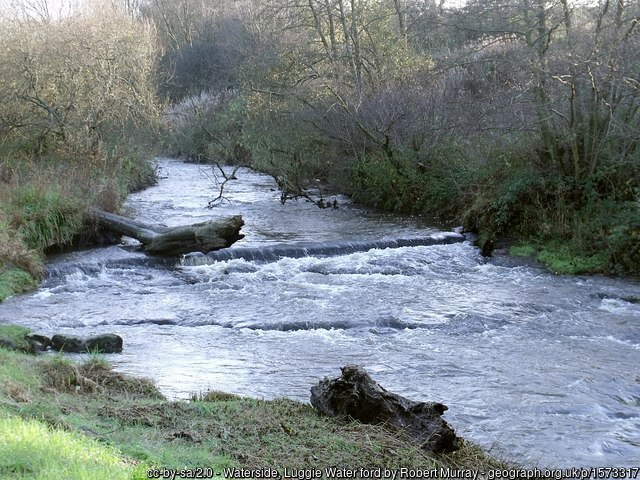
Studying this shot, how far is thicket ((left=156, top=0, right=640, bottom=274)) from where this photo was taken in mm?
14875

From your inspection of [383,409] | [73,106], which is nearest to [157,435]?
[383,409]

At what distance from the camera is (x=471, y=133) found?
19672 millimetres

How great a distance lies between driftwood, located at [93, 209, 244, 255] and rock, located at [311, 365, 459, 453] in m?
8.35

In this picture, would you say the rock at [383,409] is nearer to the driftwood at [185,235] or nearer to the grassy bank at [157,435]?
the grassy bank at [157,435]

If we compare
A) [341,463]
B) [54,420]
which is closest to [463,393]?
[341,463]

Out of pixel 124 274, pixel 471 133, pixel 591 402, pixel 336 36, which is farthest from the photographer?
pixel 336 36

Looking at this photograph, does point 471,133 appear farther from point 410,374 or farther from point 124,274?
point 410,374

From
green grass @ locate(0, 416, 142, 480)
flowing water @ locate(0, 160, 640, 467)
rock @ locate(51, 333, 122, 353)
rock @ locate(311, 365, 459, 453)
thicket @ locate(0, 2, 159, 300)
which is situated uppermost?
thicket @ locate(0, 2, 159, 300)

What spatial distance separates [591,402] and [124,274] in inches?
376

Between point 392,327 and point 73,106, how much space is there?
15060 mm

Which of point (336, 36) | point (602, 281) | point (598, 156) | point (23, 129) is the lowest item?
point (602, 281)

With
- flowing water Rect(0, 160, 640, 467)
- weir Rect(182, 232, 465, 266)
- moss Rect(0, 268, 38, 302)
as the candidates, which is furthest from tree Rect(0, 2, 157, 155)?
moss Rect(0, 268, 38, 302)

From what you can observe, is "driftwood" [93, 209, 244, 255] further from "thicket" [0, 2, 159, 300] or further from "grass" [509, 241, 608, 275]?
"grass" [509, 241, 608, 275]

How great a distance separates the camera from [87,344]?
9.45 m
